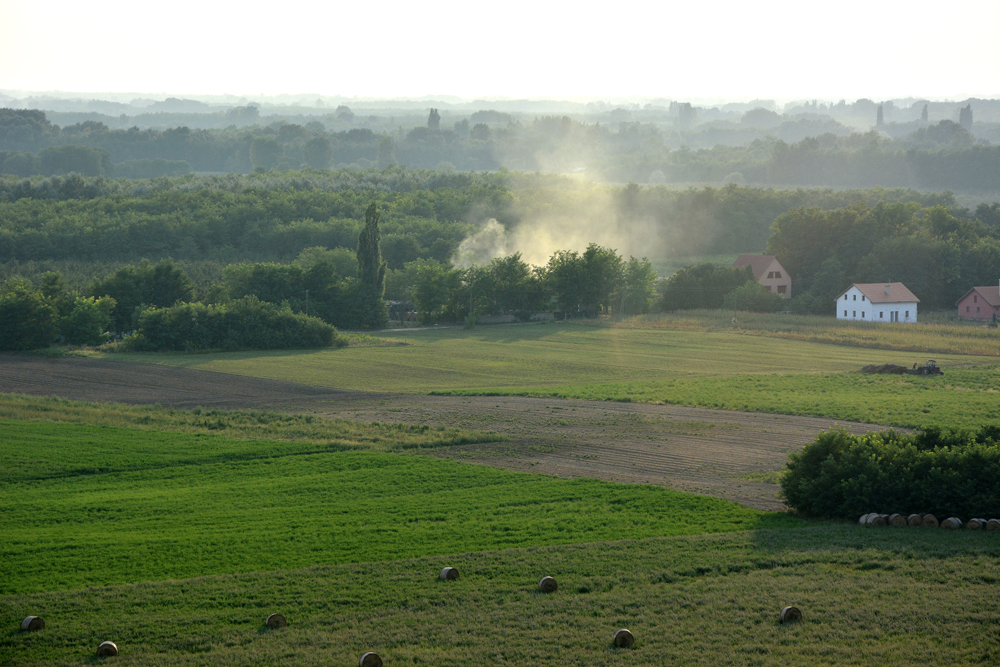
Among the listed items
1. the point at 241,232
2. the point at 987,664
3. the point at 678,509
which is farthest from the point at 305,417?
the point at 241,232

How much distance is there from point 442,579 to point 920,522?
36.9 feet

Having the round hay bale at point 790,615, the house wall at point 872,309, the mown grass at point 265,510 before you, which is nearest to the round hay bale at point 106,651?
the mown grass at point 265,510

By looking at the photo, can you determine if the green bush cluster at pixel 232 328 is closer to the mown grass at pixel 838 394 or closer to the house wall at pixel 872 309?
the mown grass at pixel 838 394

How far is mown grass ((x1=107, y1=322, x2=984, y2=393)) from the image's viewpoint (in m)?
55.5

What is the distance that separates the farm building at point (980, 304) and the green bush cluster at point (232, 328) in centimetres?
5820

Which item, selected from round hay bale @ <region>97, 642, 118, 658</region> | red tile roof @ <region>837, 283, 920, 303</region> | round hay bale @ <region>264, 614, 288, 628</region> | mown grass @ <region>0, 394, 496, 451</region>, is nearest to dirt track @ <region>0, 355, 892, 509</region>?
mown grass @ <region>0, 394, 496, 451</region>

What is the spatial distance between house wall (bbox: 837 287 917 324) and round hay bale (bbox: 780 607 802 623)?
75.4m

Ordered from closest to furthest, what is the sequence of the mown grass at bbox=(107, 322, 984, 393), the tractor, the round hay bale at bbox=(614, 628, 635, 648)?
the round hay bale at bbox=(614, 628, 635, 648) → the tractor → the mown grass at bbox=(107, 322, 984, 393)

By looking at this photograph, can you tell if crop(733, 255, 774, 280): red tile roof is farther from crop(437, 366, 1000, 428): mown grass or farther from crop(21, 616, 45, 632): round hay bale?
crop(21, 616, 45, 632): round hay bale

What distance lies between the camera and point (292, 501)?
26.2 m

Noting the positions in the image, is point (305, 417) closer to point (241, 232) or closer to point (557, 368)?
point (557, 368)

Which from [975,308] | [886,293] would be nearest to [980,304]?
[975,308]

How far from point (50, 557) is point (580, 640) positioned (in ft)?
38.1

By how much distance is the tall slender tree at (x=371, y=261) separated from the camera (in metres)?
83.2
